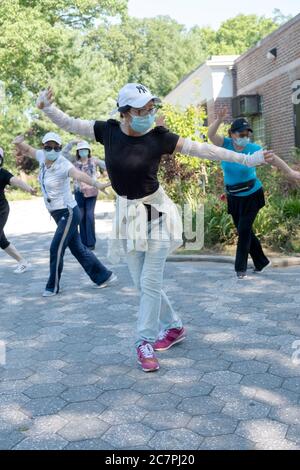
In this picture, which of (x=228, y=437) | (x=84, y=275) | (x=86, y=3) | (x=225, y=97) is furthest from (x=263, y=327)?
(x=86, y=3)

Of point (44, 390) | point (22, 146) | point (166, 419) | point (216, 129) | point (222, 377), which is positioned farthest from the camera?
point (22, 146)

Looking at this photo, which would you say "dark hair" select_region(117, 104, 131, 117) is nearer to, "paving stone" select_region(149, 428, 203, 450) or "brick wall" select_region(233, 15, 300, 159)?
"paving stone" select_region(149, 428, 203, 450)

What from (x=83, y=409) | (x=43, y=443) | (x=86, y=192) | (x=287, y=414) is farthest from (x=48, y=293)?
(x=287, y=414)

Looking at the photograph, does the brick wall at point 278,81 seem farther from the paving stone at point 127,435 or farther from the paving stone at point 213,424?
the paving stone at point 127,435

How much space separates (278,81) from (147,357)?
1267cm

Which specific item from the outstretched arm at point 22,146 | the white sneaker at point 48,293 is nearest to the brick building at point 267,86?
the outstretched arm at point 22,146

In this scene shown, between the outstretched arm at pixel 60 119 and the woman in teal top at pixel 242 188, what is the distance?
2361 mm

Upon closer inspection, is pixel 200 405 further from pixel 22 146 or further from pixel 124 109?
pixel 22 146

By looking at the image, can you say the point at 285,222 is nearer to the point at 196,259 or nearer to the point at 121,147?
the point at 196,259

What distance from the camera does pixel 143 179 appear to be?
4.05 m

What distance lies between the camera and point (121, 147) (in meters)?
3.99

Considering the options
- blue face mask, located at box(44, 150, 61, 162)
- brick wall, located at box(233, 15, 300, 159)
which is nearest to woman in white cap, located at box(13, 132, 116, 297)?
blue face mask, located at box(44, 150, 61, 162)

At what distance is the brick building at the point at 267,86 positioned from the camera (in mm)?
14297
